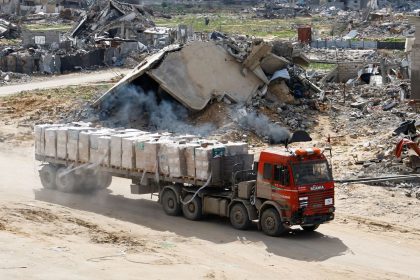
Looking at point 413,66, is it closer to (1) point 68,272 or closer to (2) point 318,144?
(2) point 318,144

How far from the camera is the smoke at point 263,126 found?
34500 millimetres

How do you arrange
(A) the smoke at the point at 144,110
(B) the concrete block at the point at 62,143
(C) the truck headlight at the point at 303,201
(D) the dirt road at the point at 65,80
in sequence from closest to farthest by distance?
(C) the truck headlight at the point at 303,201, (B) the concrete block at the point at 62,143, (A) the smoke at the point at 144,110, (D) the dirt road at the point at 65,80

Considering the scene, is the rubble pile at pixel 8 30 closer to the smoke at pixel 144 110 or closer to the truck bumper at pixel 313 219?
the smoke at pixel 144 110

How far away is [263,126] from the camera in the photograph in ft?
115

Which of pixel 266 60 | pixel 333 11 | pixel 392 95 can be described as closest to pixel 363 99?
pixel 392 95

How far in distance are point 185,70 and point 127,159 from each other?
39.3ft

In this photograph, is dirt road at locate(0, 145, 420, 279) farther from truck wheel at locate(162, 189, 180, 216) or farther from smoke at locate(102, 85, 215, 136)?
smoke at locate(102, 85, 215, 136)

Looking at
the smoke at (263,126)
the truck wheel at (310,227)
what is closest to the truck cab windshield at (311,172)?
the truck wheel at (310,227)

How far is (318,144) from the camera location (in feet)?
109

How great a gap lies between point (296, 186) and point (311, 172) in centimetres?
63

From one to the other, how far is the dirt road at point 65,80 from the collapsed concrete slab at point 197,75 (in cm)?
1212

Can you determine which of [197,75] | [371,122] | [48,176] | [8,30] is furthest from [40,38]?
[48,176]

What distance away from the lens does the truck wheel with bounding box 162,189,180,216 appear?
77.6ft

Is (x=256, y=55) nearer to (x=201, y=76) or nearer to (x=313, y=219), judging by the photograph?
(x=201, y=76)
